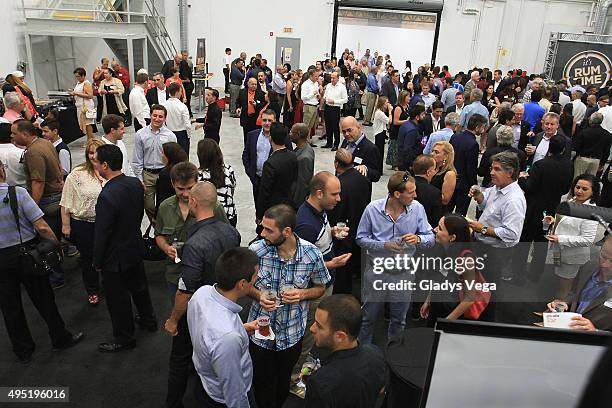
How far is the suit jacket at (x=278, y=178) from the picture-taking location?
4.61m

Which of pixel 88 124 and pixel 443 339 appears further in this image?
pixel 88 124

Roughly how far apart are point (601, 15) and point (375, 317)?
18093mm

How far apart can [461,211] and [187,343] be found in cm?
403

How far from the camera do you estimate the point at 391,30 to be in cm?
1798

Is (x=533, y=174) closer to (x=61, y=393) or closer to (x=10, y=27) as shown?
(x=61, y=393)

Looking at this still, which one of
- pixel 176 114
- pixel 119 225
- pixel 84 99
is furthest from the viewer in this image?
pixel 84 99

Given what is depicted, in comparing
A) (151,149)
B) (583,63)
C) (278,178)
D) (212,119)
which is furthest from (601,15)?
(151,149)

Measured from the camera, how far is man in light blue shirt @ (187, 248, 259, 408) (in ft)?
7.04

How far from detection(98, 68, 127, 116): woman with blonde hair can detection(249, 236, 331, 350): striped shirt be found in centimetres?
812

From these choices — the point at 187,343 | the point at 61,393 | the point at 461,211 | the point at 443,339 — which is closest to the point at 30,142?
the point at 61,393

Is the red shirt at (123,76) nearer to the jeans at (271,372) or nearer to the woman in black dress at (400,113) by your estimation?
the woman in black dress at (400,113)

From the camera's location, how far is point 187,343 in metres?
3.03

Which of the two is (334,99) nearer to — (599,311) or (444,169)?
(444,169)

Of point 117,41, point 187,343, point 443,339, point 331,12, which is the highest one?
point 331,12
